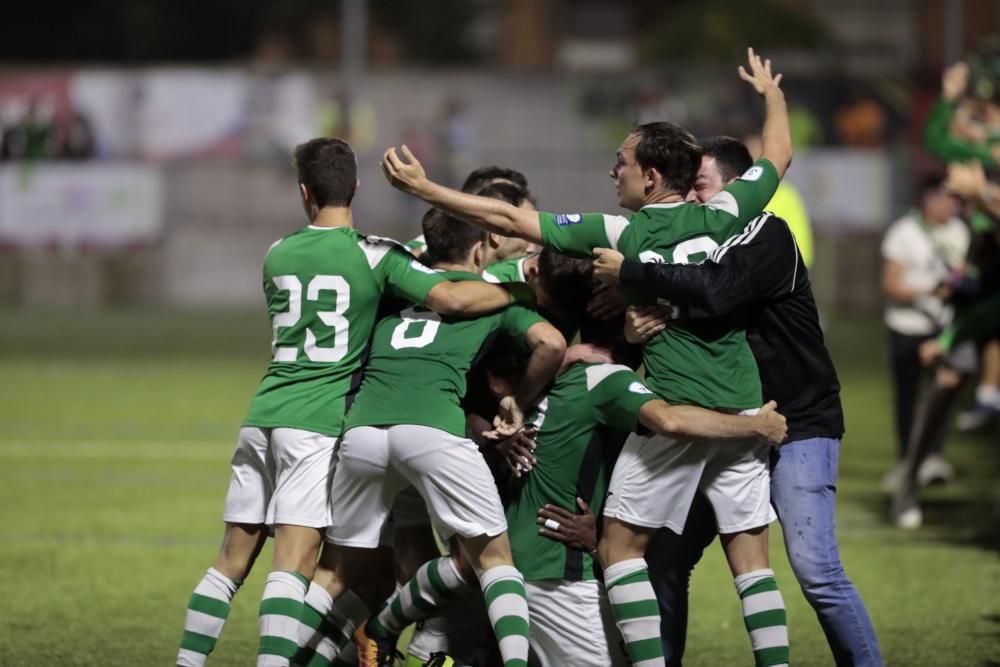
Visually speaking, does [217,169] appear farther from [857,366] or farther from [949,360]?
[949,360]

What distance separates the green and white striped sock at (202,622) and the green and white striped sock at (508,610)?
0.95 m

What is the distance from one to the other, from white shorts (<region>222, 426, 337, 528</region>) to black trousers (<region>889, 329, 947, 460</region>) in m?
5.91

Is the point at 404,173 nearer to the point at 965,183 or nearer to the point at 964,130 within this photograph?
the point at 965,183

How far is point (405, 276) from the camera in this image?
5.36 metres

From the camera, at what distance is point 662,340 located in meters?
5.25

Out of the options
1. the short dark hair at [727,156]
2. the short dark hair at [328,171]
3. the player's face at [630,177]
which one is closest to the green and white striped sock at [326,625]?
the short dark hair at [328,171]

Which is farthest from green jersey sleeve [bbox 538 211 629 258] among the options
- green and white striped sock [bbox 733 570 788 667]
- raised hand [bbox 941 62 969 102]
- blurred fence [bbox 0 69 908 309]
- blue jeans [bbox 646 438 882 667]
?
blurred fence [bbox 0 69 908 309]

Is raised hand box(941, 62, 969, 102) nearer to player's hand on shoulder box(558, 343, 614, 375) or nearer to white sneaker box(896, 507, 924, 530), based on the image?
white sneaker box(896, 507, 924, 530)

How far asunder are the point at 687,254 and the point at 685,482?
0.78 meters

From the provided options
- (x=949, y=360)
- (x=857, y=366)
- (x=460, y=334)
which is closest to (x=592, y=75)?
(x=857, y=366)

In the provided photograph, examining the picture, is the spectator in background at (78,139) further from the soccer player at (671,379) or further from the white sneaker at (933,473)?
the soccer player at (671,379)

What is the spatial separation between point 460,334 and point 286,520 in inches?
35.0

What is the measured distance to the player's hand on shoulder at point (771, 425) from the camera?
5.14m

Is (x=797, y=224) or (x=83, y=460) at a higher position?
(x=797, y=224)
